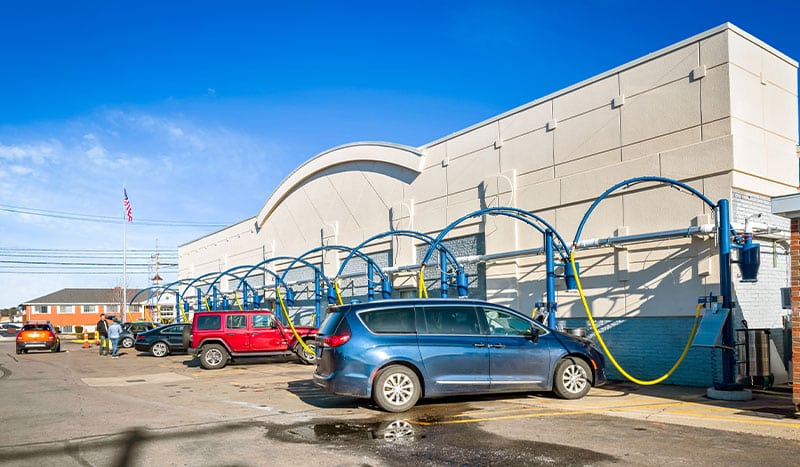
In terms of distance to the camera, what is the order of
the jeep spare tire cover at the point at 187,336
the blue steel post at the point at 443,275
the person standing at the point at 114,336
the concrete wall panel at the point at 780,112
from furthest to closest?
the person standing at the point at 114,336 < the jeep spare tire cover at the point at 187,336 < the blue steel post at the point at 443,275 < the concrete wall panel at the point at 780,112

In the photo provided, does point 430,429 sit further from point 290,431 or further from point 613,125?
point 613,125

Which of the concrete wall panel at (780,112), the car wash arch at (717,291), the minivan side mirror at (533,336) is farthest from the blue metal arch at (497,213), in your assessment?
the concrete wall panel at (780,112)

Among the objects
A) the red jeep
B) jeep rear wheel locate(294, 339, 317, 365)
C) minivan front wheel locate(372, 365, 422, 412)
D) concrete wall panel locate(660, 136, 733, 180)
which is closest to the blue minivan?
minivan front wheel locate(372, 365, 422, 412)

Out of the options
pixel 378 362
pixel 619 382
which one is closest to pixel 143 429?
pixel 378 362

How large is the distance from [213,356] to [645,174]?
12.7 metres

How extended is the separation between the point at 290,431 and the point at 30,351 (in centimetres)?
2853

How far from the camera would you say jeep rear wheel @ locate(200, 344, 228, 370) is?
1928 cm

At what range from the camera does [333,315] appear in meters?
10.9

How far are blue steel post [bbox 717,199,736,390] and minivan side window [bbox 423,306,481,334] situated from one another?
4215 mm

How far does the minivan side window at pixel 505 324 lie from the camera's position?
1077cm

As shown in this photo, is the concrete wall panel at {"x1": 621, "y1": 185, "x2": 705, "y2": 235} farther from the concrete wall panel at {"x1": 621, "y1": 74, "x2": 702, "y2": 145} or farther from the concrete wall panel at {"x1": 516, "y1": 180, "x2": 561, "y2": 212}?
the concrete wall panel at {"x1": 516, "y1": 180, "x2": 561, "y2": 212}

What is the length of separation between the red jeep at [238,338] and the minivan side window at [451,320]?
953 centimetres

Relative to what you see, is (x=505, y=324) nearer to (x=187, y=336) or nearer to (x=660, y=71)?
(x=660, y=71)

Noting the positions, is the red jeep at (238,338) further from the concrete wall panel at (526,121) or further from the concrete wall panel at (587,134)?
the concrete wall panel at (587,134)
